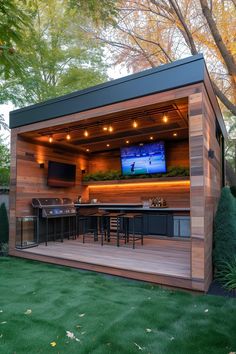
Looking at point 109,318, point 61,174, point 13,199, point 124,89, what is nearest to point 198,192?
point 109,318

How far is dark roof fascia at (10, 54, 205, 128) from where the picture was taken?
3881 mm

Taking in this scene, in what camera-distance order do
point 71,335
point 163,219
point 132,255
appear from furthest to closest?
point 163,219 < point 132,255 < point 71,335

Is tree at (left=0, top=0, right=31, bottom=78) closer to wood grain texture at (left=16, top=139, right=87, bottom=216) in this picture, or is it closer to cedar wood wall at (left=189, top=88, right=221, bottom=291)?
cedar wood wall at (left=189, top=88, right=221, bottom=291)

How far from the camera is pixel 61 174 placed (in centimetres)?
780

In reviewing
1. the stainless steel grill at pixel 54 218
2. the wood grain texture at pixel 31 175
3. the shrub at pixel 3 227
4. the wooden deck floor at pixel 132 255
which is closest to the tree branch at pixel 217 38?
the wooden deck floor at pixel 132 255

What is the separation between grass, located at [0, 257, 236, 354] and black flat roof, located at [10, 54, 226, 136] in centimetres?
306

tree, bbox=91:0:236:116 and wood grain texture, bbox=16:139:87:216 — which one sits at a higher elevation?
tree, bbox=91:0:236:116

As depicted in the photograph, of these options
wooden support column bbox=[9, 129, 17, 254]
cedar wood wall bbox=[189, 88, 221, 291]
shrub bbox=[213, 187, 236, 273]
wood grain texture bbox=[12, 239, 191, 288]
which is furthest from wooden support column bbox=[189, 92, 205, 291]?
wooden support column bbox=[9, 129, 17, 254]

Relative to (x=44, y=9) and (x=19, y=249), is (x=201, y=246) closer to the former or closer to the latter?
(x=19, y=249)

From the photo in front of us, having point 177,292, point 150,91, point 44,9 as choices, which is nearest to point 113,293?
point 177,292

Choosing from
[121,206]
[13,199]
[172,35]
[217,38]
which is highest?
[172,35]

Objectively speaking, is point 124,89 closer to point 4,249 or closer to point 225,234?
point 225,234

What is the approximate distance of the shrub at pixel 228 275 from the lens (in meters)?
3.93

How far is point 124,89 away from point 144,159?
12.6 ft
